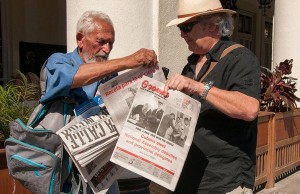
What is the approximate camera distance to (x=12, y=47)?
27.7 feet

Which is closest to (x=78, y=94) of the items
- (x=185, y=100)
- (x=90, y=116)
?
(x=90, y=116)

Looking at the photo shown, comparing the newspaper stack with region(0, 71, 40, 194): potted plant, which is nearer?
the newspaper stack

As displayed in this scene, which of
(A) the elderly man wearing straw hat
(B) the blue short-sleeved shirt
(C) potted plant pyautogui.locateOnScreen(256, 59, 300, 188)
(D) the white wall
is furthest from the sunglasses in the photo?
(D) the white wall

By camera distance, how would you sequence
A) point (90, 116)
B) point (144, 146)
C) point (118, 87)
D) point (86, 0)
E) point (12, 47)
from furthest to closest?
1. point (12, 47)
2. point (86, 0)
3. point (90, 116)
4. point (118, 87)
5. point (144, 146)

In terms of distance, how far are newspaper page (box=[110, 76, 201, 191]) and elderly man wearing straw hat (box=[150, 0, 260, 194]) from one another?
0.28ft

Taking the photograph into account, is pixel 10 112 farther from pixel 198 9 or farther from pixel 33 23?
pixel 33 23

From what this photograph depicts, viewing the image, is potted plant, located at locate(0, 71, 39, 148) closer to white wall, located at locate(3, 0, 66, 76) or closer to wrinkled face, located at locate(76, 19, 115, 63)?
wrinkled face, located at locate(76, 19, 115, 63)

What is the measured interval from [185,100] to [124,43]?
2.53m

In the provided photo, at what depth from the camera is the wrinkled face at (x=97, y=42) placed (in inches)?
94.1

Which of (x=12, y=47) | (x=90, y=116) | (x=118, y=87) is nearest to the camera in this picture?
(x=118, y=87)

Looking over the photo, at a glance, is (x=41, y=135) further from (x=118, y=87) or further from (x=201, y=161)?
(x=201, y=161)

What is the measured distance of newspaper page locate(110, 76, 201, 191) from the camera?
1995 mm

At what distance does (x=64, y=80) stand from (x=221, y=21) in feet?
2.91

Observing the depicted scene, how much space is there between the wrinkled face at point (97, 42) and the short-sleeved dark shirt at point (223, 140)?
56cm
